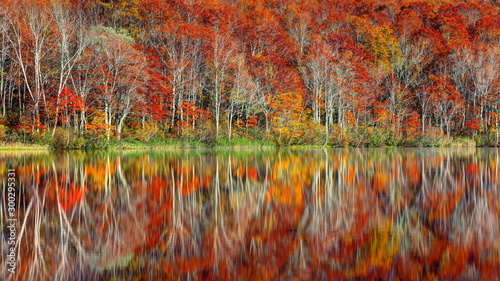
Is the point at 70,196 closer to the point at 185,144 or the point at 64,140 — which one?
the point at 64,140

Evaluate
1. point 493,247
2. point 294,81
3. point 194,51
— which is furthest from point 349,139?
point 493,247

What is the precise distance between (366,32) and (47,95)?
4829 cm

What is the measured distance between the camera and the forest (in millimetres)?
35031

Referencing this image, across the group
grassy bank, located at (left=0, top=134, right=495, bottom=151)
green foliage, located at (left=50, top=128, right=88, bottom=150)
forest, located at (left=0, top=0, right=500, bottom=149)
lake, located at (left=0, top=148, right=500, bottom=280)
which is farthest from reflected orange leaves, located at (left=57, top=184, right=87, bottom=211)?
forest, located at (left=0, top=0, right=500, bottom=149)

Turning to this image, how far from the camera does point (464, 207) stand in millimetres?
8656

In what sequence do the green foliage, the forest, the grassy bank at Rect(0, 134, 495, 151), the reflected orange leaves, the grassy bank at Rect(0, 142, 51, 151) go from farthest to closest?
the forest
the green foliage
the grassy bank at Rect(0, 134, 495, 151)
the grassy bank at Rect(0, 142, 51, 151)
the reflected orange leaves

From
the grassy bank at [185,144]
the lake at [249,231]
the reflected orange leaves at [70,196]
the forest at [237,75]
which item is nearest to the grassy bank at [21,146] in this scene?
the grassy bank at [185,144]

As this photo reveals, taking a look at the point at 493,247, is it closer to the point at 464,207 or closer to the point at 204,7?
the point at 464,207

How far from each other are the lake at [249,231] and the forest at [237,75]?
2465 cm

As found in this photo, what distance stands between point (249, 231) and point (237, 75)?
124 feet

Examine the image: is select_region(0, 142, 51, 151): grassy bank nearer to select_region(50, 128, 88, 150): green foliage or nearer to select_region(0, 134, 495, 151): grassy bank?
select_region(0, 134, 495, 151): grassy bank

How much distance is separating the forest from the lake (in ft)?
80.9

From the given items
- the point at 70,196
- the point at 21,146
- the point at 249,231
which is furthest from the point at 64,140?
the point at 249,231

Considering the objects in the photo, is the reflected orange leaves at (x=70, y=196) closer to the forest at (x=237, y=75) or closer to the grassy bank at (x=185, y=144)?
the grassy bank at (x=185, y=144)
